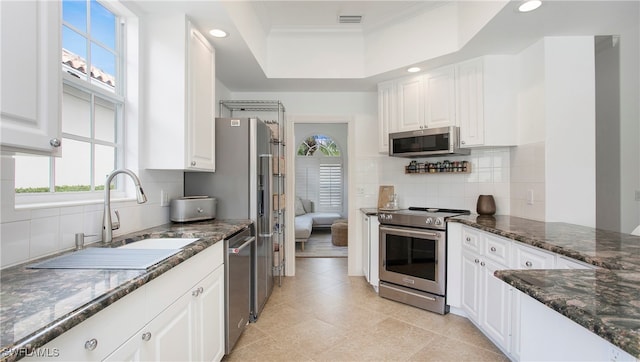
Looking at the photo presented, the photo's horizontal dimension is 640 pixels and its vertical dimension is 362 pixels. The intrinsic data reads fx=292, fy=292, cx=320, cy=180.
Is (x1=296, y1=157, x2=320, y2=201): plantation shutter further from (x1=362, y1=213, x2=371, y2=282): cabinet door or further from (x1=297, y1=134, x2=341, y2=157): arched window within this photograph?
(x1=362, y1=213, x2=371, y2=282): cabinet door

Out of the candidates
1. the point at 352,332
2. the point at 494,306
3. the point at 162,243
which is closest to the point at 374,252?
the point at 352,332

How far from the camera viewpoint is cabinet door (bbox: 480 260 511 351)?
1.97 meters

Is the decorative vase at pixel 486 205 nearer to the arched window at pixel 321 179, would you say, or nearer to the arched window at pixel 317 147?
the arched window at pixel 321 179

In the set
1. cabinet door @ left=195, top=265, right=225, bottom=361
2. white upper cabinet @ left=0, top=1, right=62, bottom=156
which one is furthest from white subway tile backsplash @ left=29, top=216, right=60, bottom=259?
cabinet door @ left=195, top=265, right=225, bottom=361

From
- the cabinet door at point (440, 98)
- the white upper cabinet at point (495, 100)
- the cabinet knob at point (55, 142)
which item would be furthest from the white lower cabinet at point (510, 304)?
the cabinet knob at point (55, 142)

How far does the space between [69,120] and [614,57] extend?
4.45 meters

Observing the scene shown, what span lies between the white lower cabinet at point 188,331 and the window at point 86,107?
2.81 feet

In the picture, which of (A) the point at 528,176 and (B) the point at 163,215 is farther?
(A) the point at 528,176

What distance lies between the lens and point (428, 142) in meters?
2.98

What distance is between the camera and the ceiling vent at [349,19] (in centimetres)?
290

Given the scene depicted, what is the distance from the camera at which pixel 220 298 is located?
1.85 metres

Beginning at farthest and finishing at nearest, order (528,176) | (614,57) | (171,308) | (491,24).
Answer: (614,57)
(528,176)
(491,24)
(171,308)

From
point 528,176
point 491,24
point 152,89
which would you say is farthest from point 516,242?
point 152,89

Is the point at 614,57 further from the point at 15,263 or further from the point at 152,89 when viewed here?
the point at 15,263
